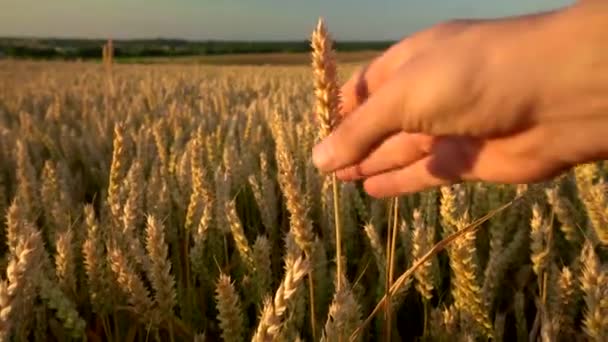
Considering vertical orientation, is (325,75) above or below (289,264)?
above

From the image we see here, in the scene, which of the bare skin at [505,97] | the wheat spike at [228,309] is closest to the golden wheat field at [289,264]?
the wheat spike at [228,309]

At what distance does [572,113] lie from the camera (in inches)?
20.4

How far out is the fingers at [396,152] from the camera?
71cm

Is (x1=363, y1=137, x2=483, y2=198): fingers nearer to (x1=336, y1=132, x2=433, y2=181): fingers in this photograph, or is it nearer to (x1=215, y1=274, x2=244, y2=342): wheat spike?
(x1=336, y1=132, x2=433, y2=181): fingers

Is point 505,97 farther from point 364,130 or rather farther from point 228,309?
point 228,309

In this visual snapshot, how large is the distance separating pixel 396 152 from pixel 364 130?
0.12m

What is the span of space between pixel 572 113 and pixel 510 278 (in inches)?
32.1

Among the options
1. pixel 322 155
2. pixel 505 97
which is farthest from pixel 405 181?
pixel 505 97

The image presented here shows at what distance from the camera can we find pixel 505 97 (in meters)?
0.51

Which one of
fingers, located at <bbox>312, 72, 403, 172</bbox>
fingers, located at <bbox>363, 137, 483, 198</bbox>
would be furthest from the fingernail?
fingers, located at <bbox>363, 137, 483, 198</bbox>

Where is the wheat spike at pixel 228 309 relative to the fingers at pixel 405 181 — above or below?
below

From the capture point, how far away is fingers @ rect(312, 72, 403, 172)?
0.57 m

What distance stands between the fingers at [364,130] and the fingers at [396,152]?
0.24 ft

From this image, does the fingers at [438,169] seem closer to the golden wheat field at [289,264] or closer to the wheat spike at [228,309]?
the golden wheat field at [289,264]
